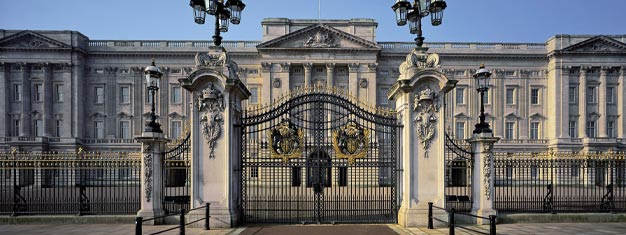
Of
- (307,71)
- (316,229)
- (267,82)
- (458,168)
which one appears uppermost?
(307,71)

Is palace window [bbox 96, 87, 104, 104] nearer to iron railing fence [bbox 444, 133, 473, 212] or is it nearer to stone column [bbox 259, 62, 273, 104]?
stone column [bbox 259, 62, 273, 104]

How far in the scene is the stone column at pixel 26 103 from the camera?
176 ft

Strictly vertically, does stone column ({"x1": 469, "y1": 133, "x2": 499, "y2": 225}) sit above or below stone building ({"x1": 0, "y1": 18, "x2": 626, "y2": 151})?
below

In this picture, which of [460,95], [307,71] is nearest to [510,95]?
[460,95]

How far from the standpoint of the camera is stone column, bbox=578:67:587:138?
55500 mm

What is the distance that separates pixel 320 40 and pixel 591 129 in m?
35.3

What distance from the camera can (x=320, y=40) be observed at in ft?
175

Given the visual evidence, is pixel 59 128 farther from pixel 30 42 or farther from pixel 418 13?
pixel 418 13

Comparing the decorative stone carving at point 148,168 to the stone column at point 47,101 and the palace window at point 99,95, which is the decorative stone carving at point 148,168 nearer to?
the palace window at point 99,95

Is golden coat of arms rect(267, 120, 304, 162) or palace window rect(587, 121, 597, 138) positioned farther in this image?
palace window rect(587, 121, 597, 138)

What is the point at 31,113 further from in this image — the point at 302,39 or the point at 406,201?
the point at 406,201

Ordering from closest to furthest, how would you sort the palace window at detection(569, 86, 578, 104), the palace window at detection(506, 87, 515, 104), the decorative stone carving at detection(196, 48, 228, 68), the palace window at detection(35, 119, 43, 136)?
the decorative stone carving at detection(196, 48, 228, 68) → the palace window at detection(35, 119, 43, 136) → the palace window at detection(569, 86, 578, 104) → the palace window at detection(506, 87, 515, 104)

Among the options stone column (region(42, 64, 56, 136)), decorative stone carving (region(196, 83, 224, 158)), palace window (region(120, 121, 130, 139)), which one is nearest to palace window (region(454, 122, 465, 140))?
palace window (region(120, 121, 130, 139))

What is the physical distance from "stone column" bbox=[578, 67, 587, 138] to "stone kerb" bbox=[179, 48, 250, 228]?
54169mm
